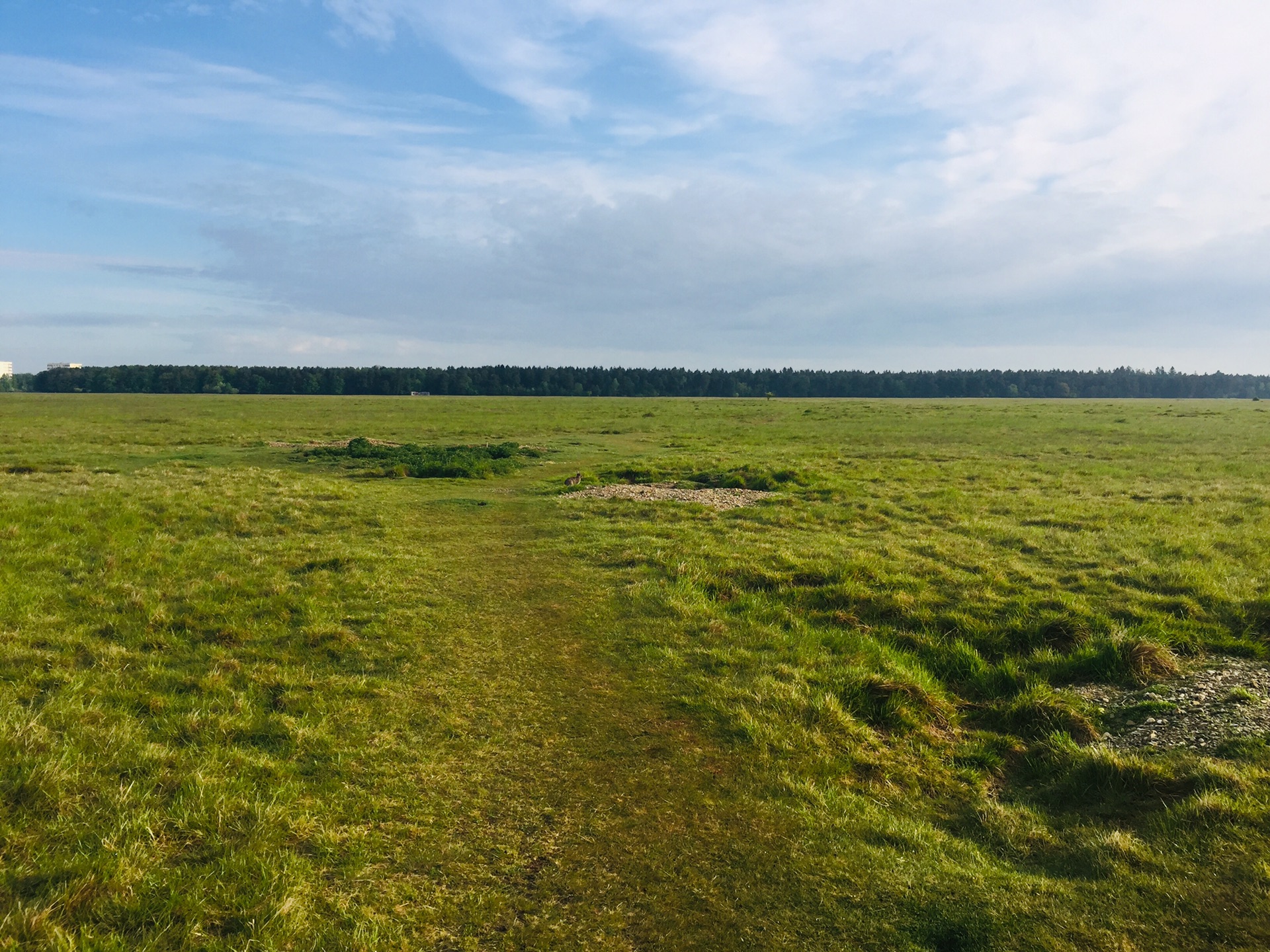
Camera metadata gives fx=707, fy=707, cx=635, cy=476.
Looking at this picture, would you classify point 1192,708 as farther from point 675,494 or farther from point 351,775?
point 675,494

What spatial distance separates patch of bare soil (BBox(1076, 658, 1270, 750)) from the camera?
7789 millimetres

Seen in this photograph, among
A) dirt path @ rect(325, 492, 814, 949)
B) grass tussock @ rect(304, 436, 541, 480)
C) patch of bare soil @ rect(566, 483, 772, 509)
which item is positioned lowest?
dirt path @ rect(325, 492, 814, 949)

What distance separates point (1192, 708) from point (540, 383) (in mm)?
175349

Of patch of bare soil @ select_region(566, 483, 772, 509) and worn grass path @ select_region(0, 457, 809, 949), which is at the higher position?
patch of bare soil @ select_region(566, 483, 772, 509)

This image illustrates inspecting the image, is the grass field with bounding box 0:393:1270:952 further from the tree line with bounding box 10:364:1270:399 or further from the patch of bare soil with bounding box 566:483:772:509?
the tree line with bounding box 10:364:1270:399

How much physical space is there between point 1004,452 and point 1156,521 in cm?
2282

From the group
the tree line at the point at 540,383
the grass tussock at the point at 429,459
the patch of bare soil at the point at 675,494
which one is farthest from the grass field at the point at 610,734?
the tree line at the point at 540,383

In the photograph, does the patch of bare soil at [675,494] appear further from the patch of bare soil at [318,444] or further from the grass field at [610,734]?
the patch of bare soil at [318,444]

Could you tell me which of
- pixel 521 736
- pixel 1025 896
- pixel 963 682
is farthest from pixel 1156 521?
pixel 521 736

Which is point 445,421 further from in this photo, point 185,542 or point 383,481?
point 185,542

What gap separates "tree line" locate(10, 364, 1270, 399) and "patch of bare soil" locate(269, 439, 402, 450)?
118268 mm

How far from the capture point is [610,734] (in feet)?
25.5

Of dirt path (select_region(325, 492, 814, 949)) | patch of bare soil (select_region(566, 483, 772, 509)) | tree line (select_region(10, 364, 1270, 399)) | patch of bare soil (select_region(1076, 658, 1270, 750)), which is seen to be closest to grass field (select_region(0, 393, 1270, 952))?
dirt path (select_region(325, 492, 814, 949))

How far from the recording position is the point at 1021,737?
840 cm
